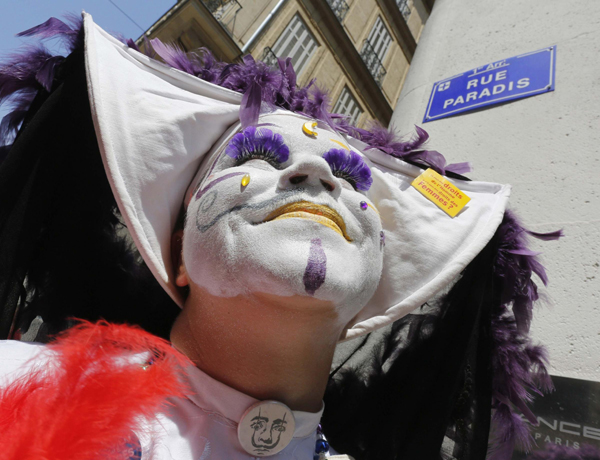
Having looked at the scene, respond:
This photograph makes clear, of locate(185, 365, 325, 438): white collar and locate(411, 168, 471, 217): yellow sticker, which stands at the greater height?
locate(411, 168, 471, 217): yellow sticker

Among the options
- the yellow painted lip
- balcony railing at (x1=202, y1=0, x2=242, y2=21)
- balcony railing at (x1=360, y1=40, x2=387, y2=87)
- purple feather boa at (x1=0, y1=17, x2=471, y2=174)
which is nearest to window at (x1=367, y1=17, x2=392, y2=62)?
balcony railing at (x1=360, y1=40, x2=387, y2=87)

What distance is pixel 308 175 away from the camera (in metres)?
1.18

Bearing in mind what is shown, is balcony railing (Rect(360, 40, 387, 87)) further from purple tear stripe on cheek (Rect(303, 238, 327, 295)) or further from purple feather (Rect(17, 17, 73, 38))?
purple tear stripe on cheek (Rect(303, 238, 327, 295))

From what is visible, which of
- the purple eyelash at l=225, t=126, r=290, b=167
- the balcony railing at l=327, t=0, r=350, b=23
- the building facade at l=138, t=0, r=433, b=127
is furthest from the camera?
the balcony railing at l=327, t=0, r=350, b=23

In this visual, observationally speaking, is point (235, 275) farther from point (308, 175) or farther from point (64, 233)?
point (64, 233)

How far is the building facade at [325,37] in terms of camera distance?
7.32 meters

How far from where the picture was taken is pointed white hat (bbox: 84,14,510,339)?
1282 millimetres

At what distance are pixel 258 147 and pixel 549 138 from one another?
1.83 meters

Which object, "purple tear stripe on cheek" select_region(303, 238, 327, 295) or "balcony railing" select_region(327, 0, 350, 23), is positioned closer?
"purple tear stripe on cheek" select_region(303, 238, 327, 295)

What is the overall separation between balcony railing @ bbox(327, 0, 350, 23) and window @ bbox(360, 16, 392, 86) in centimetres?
93

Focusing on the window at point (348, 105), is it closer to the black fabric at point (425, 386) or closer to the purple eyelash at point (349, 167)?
the black fabric at point (425, 386)

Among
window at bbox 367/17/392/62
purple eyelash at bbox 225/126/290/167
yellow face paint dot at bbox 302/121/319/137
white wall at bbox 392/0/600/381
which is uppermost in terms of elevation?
window at bbox 367/17/392/62

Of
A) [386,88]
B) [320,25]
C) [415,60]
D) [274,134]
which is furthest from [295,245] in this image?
[386,88]

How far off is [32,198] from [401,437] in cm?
140
